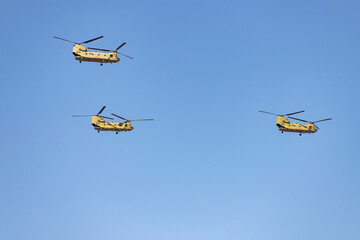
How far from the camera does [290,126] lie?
12094cm

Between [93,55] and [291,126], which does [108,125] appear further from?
Answer: [291,126]

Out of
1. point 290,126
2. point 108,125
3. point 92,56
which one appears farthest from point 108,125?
point 290,126

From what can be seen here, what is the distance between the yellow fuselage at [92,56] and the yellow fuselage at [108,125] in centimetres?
1286

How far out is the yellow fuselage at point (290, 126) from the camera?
11998 centimetres

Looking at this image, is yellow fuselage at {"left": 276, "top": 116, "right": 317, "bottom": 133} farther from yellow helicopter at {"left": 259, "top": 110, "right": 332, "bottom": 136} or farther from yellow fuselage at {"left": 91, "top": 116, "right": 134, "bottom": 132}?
yellow fuselage at {"left": 91, "top": 116, "right": 134, "bottom": 132}

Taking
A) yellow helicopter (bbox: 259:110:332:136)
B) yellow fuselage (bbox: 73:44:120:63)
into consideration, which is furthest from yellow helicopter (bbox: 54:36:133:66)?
yellow helicopter (bbox: 259:110:332:136)

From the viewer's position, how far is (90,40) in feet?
360

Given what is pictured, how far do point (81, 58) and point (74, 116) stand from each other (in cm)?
1207

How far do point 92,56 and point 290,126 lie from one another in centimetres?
4510

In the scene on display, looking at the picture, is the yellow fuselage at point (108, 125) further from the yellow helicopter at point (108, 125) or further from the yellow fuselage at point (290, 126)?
the yellow fuselage at point (290, 126)

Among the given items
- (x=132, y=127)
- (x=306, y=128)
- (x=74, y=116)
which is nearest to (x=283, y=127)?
(x=306, y=128)

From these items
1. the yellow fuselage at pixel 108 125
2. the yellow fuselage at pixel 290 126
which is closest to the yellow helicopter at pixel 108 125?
the yellow fuselage at pixel 108 125

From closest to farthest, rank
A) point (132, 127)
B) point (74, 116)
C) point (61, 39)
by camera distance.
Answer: point (61, 39), point (74, 116), point (132, 127)

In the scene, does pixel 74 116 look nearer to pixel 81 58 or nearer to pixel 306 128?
pixel 81 58
